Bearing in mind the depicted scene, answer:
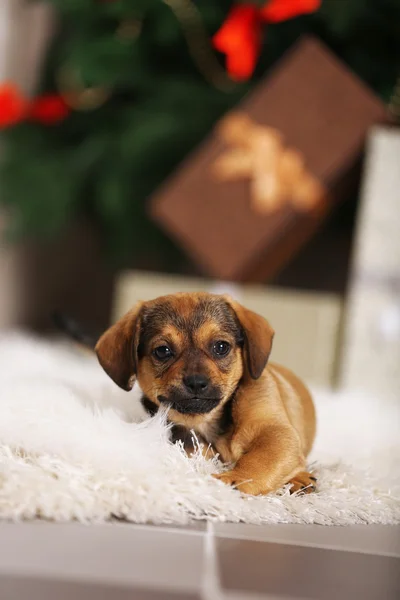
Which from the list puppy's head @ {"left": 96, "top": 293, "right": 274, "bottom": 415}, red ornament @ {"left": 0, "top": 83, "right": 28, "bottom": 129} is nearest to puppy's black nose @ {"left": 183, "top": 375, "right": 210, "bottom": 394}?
puppy's head @ {"left": 96, "top": 293, "right": 274, "bottom": 415}

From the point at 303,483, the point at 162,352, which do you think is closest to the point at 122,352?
the point at 162,352

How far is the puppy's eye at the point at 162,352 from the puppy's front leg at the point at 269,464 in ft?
0.57

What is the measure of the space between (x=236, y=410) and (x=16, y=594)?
0.44 m

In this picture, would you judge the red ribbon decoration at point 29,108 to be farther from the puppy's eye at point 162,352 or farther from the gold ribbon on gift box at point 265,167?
the puppy's eye at point 162,352

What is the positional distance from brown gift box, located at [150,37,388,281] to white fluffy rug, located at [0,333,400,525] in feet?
2.99

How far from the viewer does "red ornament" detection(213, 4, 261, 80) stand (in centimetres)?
191

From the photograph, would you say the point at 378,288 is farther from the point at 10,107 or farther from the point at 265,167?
the point at 10,107

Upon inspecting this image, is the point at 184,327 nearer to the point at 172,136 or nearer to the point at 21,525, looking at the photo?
the point at 21,525

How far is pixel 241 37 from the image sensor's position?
6.33 ft

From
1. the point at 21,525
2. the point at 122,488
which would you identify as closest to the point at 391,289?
the point at 122,488

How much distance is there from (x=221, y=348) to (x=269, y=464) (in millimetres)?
173

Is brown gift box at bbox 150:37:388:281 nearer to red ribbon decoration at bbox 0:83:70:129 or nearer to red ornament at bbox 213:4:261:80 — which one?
red ornament at bbox 213:4:261:80

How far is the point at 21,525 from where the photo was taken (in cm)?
77

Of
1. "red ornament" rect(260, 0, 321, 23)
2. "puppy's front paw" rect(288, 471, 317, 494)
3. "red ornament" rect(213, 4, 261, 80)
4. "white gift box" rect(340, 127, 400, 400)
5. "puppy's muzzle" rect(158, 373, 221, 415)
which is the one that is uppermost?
"red ornament" rect(260, 0, 321, 23)
